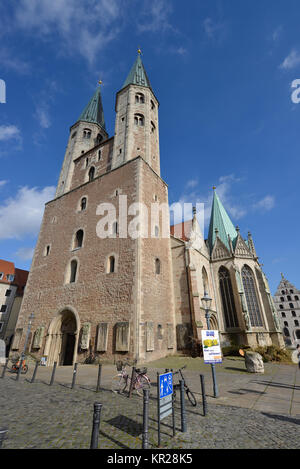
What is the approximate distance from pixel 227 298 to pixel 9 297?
112 feet

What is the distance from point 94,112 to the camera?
31.0 metres

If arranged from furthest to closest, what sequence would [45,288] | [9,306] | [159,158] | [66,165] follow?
1. [9,306]
2. [66,165]
3. [159,158]
4. [45,288]

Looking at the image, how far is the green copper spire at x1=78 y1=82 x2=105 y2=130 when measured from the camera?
29.5m

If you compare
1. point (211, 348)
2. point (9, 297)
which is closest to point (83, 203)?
point (211, 348)

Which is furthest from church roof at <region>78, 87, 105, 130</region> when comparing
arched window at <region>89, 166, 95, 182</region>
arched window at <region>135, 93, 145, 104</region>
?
arched window at <region>89, 166, 95, 182</region>

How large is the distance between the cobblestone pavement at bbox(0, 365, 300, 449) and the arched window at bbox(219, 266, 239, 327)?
17.7m

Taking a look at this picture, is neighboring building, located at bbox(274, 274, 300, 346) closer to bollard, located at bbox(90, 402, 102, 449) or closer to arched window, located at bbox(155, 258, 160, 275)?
arched window, located at bbox(155, 258, 160, 275)

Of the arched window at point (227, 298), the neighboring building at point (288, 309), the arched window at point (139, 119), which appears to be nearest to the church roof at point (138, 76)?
the arched window at point (139, 119)

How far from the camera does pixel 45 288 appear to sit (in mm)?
18453

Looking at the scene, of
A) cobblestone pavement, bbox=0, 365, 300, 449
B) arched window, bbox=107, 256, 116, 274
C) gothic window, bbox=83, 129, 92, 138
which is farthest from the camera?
gothic window, bbox=83, 129, 92, 138

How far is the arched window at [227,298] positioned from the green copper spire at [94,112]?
25.6 meters

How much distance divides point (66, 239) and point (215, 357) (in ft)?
54.4
